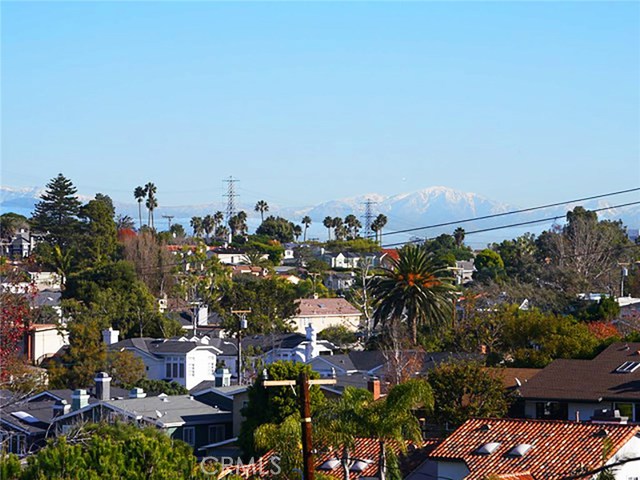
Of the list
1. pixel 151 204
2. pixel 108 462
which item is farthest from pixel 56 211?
pixel 108 462

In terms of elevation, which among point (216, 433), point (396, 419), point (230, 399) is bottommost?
point (216, 433)

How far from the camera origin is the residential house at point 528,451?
103 feet

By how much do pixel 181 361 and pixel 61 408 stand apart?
83.0 ft

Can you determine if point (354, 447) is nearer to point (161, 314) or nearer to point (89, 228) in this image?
point (161, 314)

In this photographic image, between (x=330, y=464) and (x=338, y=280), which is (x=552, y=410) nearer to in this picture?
(x=330, y=464)

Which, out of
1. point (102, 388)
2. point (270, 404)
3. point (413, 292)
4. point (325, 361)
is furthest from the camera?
point (325, 361)

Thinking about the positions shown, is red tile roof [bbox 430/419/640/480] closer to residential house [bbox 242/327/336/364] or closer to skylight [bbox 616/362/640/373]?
skylight [bbox 616/362/640/373]

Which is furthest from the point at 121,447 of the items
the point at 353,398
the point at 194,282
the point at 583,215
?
the point at 583,215

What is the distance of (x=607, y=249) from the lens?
12125 cm

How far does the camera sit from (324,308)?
106812mm

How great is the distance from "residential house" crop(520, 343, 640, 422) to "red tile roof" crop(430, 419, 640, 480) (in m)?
9.24

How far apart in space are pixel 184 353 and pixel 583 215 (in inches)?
3055

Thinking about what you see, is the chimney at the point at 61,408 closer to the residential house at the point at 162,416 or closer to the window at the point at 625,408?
the residential house at the point at 162,416

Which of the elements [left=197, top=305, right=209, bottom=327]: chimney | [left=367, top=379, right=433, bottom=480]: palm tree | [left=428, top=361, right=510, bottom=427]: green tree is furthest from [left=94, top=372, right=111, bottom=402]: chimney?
[left=197, top=305, right=209, bottom=327]: chimney
